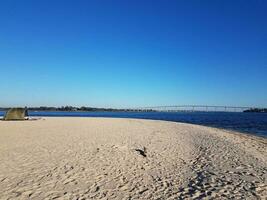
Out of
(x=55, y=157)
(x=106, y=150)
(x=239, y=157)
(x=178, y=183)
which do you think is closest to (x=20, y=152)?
(x=55, y=157)

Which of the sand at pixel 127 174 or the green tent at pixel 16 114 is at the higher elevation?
the green tent at pixel 16 114

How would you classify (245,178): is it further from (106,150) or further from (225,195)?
(106,150)

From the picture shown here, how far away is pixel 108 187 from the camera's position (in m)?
7.77

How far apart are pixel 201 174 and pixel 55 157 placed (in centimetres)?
607

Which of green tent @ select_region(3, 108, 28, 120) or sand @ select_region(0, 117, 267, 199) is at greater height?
green tent @ select_region(3, 108, 28, 120)

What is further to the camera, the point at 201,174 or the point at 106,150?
the point at 106,150

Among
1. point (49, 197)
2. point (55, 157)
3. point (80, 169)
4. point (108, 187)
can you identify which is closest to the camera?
point (49, 197)

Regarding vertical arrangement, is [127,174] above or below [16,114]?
below

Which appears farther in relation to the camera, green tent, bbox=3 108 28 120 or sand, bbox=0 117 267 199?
green tent, bbox=3 108 28 120

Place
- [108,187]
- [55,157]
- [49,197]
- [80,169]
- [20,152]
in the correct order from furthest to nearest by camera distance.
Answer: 1. [20,152]
2. [55,157]
3. [80,169]
4. [108,187]
5. [49,197]

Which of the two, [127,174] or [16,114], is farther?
[16,114]

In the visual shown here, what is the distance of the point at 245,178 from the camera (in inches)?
353

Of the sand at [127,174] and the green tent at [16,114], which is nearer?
the sand at [127,174]

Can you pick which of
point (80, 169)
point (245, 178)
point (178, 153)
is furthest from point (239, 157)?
point (80, 169)
